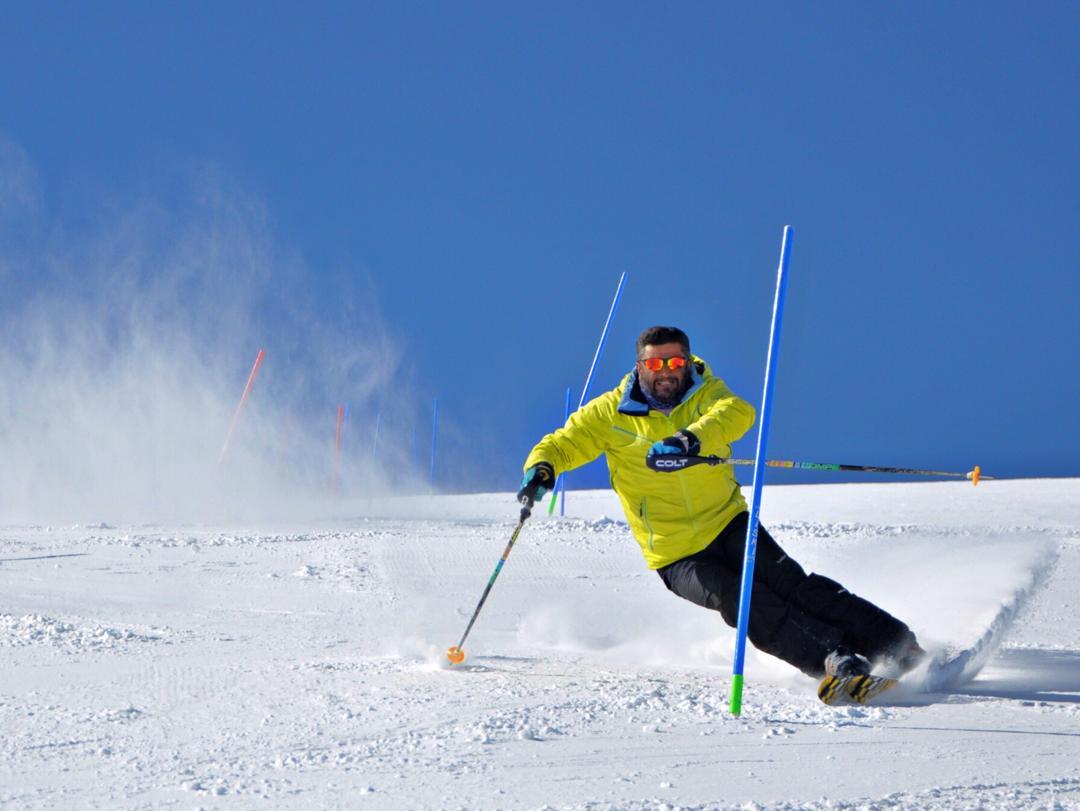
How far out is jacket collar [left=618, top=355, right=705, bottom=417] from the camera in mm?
4477

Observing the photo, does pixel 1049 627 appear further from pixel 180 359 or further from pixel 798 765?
pixel 180 359

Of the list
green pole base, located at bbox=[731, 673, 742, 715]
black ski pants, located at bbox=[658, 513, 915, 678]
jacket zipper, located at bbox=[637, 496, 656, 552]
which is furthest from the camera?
jacket zipper, located at bbox=[637, 496, 656, 552]

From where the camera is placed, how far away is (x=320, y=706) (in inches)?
142

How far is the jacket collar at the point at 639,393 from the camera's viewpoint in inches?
176

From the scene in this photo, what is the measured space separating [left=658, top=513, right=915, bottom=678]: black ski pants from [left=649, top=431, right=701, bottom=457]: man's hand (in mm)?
697

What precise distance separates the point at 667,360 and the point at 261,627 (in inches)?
104

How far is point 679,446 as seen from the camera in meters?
3.93

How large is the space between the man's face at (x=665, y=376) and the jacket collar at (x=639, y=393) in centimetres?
3

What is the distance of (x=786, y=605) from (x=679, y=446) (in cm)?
81

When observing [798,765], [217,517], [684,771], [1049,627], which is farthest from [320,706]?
[217,517]

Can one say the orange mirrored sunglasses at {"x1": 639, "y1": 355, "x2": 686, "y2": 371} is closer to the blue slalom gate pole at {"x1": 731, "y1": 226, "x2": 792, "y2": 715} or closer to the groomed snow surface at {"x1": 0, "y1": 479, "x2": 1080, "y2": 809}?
the blue slalom gate pole at {"x1": 731, "y1": 226, "x2": 792, "y2": 715}

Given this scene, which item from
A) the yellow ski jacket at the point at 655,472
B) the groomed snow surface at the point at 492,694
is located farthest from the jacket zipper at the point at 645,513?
the groomed snow surface at the point at 492,694

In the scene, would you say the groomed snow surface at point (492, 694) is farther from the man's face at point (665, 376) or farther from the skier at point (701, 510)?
the man's face at point (665, 376)

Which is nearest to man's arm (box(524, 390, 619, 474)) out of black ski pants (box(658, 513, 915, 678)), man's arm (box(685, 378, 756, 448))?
man's arm (box(685, 378, 756, 448))
